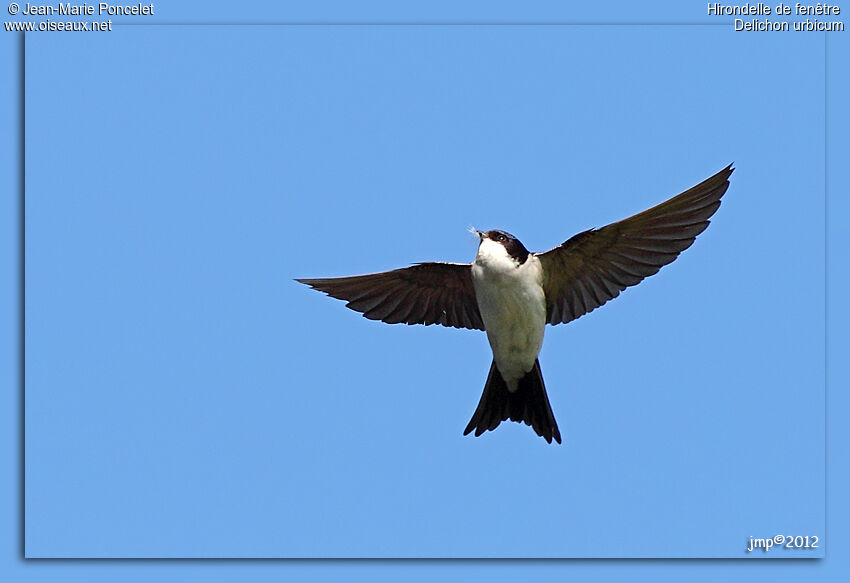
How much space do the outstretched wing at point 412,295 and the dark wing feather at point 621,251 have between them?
2.20ft

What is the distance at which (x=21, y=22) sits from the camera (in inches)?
403

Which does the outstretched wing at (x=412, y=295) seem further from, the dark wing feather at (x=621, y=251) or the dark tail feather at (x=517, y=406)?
the dark wing feather at (x=621, y=251)

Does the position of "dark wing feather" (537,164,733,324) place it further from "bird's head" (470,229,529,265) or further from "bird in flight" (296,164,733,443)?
"bird's head" (470,229,529,265)

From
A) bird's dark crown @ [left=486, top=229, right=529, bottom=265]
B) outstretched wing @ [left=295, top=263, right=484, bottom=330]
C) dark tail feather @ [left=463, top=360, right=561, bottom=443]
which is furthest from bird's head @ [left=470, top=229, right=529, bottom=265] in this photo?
dark tail feather @ [left=463, top=360, right=561, bottom=443]

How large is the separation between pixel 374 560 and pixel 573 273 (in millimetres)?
2518

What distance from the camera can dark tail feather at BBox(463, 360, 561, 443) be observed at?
10711mm

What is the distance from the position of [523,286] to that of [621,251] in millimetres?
744

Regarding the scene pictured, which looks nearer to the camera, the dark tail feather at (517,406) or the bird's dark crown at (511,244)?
the bird's dark crown at (511,244)

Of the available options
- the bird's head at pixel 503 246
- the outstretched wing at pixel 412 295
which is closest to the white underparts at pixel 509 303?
the bird's head at pixel 503 246

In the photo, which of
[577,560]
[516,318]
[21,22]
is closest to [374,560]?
[577,560]

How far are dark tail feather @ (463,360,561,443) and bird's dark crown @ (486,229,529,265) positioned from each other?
0.89m

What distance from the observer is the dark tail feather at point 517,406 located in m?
10.7

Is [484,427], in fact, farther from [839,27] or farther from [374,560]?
[839,27]

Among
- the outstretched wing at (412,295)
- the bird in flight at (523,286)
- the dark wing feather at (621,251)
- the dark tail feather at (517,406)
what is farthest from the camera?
the outstretched wing at (412,295)
